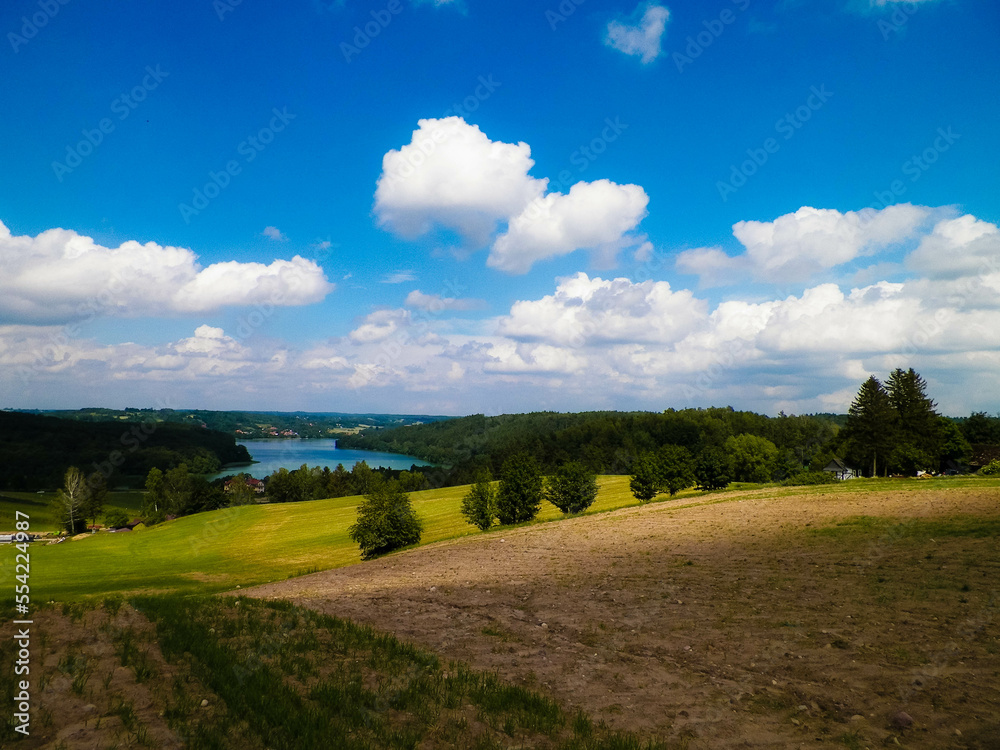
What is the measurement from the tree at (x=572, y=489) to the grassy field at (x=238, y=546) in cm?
189

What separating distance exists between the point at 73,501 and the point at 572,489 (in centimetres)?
8608

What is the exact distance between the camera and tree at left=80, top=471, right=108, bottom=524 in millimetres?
90625

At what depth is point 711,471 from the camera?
66562 millimetres

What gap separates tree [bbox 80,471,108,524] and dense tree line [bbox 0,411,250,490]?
70.9 feet

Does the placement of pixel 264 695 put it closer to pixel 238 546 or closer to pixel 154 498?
pixel 238 546

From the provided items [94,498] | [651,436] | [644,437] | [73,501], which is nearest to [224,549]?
[73,501]

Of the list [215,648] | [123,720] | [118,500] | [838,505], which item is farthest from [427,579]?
[118,500]

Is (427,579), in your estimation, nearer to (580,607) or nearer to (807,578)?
(580,607)

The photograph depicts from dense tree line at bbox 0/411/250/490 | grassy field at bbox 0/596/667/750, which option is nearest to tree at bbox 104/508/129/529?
dense tree line at bbox 0/411/250/490

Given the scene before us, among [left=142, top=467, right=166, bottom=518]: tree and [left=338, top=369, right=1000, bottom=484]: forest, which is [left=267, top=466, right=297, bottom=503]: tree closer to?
[left=142, top=467, right=166, bottom=518]: tree

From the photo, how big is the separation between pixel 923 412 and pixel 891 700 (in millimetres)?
81196

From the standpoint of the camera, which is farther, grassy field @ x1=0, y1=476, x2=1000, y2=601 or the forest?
the forest

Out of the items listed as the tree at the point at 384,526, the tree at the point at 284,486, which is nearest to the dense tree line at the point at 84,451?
the tree at the point at 284,486

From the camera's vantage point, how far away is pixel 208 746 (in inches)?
220
